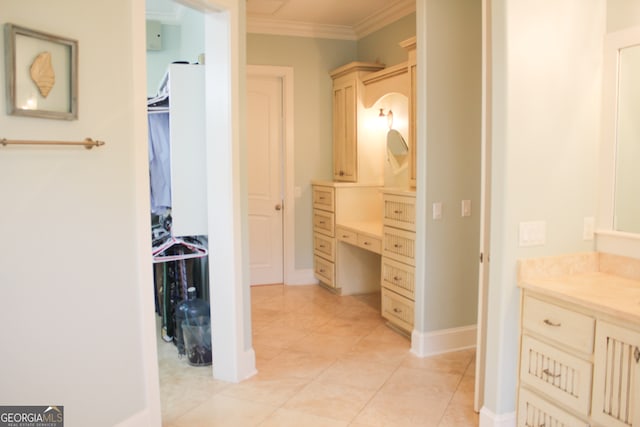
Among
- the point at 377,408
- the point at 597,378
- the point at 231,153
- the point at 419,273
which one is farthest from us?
the point at 419,273

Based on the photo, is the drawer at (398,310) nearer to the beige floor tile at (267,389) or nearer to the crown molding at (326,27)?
the beige floor tile at (267,389)

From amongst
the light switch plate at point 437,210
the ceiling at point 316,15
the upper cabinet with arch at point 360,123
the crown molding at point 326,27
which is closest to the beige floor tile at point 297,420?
the light switch plate at point 437,210

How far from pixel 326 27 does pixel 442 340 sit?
12.1ft

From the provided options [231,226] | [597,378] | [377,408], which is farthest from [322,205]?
[597,378]

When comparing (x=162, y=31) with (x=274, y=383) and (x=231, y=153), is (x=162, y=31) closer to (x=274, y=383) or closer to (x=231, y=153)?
(x=231, y=153)

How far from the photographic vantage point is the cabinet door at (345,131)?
5284mm

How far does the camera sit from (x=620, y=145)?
2379 millimetres

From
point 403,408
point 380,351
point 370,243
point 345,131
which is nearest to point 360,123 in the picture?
point 345,131

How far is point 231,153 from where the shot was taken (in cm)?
304

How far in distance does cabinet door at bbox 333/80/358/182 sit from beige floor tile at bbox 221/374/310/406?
262 cm

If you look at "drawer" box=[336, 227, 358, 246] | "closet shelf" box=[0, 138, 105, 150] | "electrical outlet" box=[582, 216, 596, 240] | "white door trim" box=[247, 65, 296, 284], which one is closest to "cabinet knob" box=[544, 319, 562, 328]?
"electrical outlet" box=[582, 216, 596, 240]

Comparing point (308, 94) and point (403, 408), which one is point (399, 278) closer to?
point (403, 408)

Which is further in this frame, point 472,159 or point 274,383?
point 472,159

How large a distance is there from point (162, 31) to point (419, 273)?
157 inches
